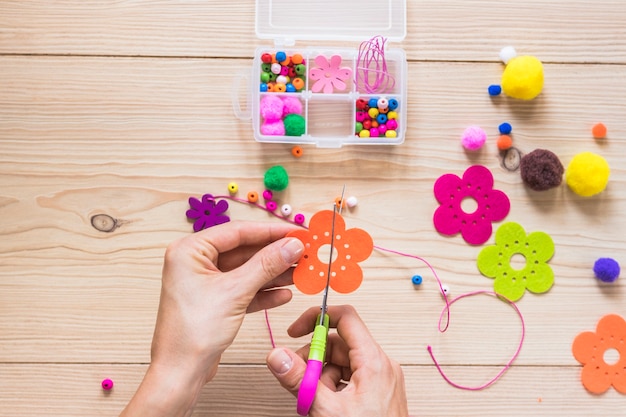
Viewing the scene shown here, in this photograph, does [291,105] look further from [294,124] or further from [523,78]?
[523,78]

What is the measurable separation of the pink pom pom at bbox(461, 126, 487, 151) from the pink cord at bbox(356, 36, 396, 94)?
0.14 meters

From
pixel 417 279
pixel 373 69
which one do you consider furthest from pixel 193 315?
pixel 373 69

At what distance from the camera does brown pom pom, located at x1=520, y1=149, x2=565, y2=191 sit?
87 centimetres

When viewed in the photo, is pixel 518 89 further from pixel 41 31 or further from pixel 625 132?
pixel 41 31

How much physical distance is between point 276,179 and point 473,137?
0.31 m

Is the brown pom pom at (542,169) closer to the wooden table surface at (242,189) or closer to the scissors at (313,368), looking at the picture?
→ the wooden table surface at (242,189)

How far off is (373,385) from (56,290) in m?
0.52

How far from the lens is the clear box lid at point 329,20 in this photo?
0.89 m

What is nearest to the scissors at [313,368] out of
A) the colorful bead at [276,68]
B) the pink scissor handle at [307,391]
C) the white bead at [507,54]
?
the pink scissor handle at [307,391]

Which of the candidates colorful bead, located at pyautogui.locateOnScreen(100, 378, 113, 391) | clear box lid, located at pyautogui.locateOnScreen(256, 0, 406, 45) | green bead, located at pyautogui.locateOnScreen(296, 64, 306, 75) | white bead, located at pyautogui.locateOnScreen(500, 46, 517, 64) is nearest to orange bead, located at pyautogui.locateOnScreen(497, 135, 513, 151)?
white bead, located at pyautogui.locateOnScreen(500, 46, 517, 64)

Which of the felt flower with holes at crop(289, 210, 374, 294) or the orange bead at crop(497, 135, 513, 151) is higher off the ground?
the orange bead at crop(497, 135, 513, 151)

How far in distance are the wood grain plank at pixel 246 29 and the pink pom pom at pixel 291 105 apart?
0.32 ft

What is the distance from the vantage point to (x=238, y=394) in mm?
858

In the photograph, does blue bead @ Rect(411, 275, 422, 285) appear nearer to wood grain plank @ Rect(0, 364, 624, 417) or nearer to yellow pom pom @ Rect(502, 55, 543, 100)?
wood grain plank @ Rect(0, 364, 624, 417)
